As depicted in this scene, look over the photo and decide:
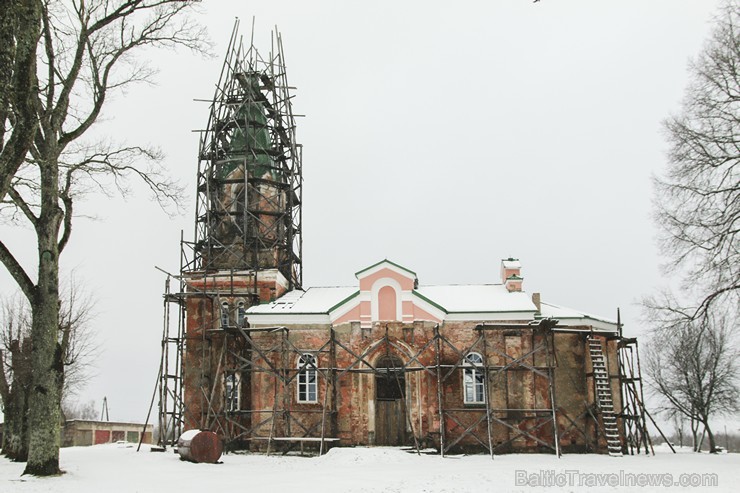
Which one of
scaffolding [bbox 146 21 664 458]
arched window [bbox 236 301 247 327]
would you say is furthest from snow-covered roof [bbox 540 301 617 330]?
arched window [bbox 236 301 247 327]

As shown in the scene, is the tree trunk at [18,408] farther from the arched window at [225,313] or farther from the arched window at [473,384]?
the arched window at [473,384]

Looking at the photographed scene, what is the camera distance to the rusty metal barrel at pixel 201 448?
70.1 feet

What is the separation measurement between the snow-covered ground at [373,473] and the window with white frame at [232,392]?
3.19 meters

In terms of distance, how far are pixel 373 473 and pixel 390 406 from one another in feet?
25.6

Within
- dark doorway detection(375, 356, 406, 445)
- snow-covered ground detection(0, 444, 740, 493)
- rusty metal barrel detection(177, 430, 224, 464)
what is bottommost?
snow-covered ground detection(0, 444, 740, 493)

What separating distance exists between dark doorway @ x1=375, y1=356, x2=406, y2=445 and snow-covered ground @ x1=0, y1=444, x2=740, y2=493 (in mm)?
2540

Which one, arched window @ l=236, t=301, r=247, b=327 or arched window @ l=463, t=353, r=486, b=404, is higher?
arched window @ l=236, t=301, r=247, b=327

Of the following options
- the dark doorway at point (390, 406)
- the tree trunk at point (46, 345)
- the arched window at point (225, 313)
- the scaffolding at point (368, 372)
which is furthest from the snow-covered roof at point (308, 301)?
the tree trunk at point (46, 345)

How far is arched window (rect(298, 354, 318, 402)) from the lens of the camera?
25938 millimetres

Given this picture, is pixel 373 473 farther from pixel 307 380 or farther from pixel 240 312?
pixel 240 312

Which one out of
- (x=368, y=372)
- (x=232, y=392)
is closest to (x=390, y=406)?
(x=368, y=372)

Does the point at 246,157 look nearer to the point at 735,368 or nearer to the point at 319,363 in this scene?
the point at 319,363

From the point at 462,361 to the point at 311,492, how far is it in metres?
10.6

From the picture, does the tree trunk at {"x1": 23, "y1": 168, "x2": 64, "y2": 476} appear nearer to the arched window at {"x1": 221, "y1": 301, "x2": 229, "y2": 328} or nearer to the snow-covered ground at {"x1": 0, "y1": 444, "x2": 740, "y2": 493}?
the snow-covered ground at {"x1": 0, "y1": 444, "x2": 740, "y2": 493}
